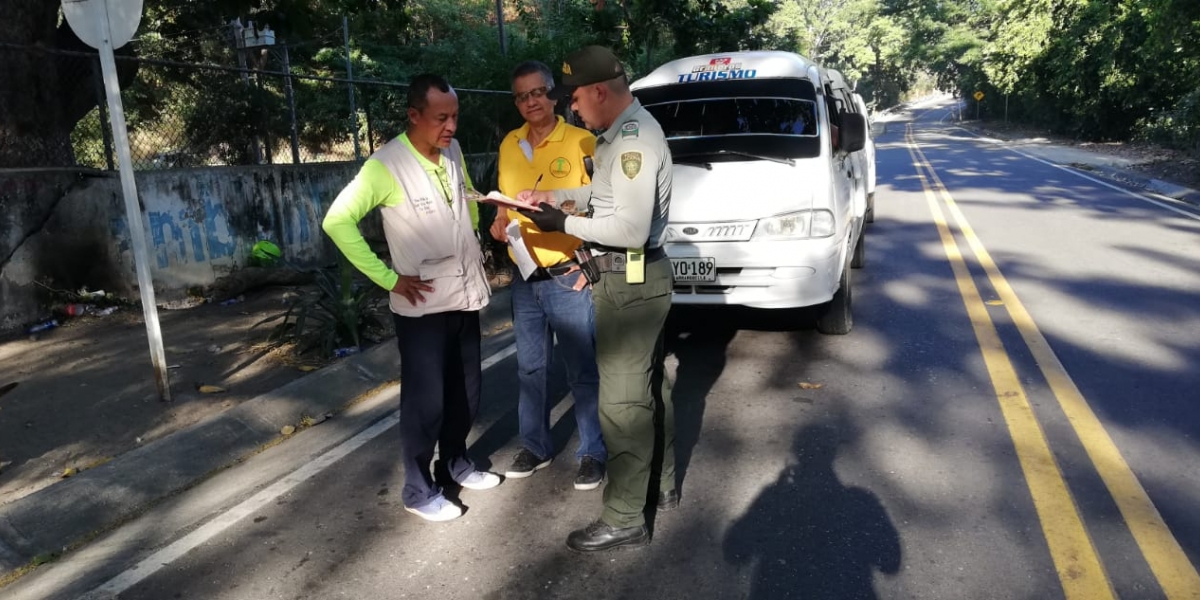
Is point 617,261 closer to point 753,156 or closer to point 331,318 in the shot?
point 753,156

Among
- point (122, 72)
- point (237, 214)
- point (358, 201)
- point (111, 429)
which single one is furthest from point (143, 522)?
point (122, 72)

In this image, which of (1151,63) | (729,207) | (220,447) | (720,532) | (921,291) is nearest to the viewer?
(720,532)

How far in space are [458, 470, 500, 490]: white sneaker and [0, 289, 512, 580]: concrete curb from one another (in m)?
1.43

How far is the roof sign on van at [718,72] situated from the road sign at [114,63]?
3864 millimetres

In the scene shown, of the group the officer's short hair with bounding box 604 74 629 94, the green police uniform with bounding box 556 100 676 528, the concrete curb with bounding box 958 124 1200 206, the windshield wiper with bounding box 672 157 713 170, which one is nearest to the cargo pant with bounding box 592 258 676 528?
the green police uniform with bounding box 556 100 676 528

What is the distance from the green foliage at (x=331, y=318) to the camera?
21.0 feet

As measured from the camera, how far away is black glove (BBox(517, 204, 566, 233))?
3.16m

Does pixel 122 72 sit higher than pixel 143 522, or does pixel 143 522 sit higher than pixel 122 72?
pixel 122 72

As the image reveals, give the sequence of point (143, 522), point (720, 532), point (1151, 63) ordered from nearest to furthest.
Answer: point (720, 532) → point (143, 522) → point (1151, 63)

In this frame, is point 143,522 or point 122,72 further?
point 122,72

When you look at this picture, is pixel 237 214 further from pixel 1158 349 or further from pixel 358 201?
pixel 1158 349

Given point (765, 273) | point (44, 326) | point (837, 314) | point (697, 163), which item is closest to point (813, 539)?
point (765, 273)

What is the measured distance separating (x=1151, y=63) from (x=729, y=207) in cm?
2779

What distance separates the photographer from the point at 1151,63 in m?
26.8
